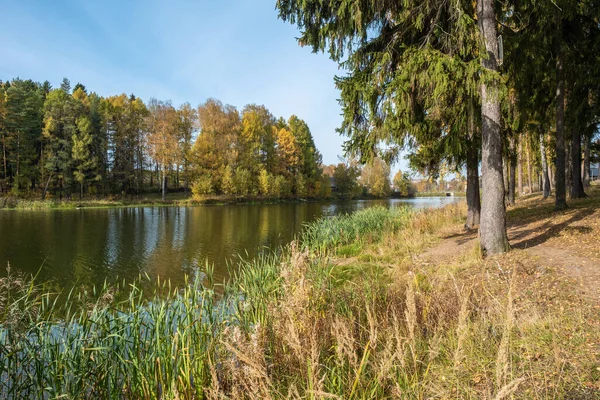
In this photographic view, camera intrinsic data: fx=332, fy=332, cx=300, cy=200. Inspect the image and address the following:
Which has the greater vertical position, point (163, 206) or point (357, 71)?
point (357, 71)

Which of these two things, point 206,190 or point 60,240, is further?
point 206,190

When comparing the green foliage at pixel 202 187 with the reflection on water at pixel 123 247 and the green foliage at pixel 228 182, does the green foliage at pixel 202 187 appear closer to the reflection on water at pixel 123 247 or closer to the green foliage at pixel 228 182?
the green foliage at pixel 228 182

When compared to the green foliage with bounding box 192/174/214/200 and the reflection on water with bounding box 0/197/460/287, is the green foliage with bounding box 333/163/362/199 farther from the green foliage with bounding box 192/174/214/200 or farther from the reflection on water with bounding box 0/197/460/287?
the reflection on water with bounding box 0/197/460/287

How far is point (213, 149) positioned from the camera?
41.6m

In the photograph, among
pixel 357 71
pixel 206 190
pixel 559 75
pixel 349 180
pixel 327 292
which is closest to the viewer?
pixel 327 292

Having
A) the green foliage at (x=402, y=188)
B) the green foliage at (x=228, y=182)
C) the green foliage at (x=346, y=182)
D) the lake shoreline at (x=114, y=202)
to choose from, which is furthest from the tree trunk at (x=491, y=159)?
the green foliage at (x=402, y=188)

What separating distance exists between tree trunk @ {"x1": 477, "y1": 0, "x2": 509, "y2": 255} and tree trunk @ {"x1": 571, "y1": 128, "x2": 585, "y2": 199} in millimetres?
9125

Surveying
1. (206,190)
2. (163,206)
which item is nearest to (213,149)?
(206,190)

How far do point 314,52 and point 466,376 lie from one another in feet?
26.8

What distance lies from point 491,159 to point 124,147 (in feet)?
152

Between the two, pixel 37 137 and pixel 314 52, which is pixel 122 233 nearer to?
pixel 314 52

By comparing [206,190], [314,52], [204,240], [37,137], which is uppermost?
[37,137]

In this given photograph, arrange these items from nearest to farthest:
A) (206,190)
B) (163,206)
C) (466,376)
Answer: (466,376), (163,206), (206,190)

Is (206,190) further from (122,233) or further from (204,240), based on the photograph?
(204,240)
